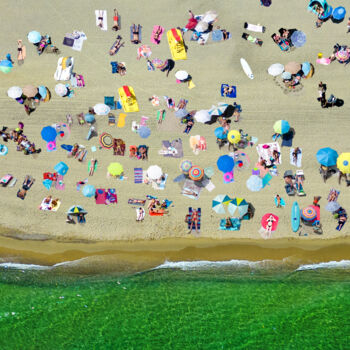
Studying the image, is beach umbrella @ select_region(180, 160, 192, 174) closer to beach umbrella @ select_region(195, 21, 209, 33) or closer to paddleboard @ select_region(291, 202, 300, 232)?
paddleboard @ select_region(291, 202, 300, 232)

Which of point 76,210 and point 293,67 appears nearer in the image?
point 293,67


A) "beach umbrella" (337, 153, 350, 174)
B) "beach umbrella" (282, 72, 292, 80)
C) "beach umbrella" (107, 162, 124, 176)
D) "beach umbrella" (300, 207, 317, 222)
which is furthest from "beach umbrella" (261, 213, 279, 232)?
"beach umbrella" (107, 162, 124, 176)

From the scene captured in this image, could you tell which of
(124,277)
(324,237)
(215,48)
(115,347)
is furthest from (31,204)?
(324,237)

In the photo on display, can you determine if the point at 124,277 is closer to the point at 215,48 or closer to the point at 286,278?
the point at 286,278

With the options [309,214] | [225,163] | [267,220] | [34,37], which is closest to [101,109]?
[34,37]

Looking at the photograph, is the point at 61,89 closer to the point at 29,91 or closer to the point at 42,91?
the point at 42,91
